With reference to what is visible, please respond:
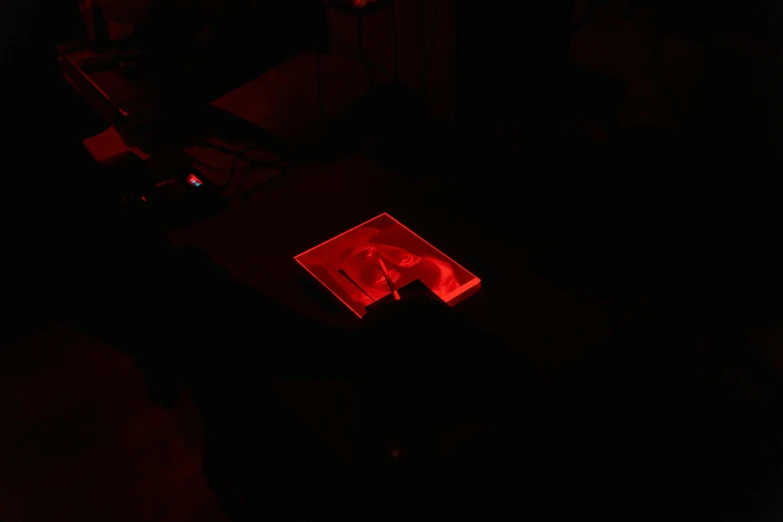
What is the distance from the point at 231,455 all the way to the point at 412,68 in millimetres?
961

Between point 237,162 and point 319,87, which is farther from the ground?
point 319,87

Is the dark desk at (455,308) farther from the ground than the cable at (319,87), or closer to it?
closer to it

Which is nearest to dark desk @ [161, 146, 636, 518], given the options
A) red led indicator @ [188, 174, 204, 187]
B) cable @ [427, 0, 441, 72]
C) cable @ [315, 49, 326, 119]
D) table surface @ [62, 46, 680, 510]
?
table surface @ [62, 46, 680, 510]

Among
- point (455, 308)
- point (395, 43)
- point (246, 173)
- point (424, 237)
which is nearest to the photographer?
point (455, 308)

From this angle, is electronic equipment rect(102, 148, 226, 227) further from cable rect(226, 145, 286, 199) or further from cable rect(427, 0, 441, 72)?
cable rect(427, 0, 441, 72)

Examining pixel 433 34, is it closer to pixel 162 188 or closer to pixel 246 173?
pixel 246 173

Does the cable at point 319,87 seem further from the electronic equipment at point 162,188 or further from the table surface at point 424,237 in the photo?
the electronic equipment at point 162,188

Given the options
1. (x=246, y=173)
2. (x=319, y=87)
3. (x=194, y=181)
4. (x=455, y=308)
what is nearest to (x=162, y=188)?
(x=194, y=181)

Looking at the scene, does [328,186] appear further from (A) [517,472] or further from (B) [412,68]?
(A) [517,472]

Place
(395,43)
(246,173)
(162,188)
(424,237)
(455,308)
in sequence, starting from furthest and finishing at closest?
1. (395,43)
2. (246,173)
3. (162,188)
4. (424,237)
5. (455,308)

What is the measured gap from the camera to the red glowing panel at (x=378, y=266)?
2.59 ft

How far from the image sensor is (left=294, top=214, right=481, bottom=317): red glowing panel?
789 millimetres

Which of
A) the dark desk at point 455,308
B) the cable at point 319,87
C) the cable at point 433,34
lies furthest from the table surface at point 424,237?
the cable at point 433,34

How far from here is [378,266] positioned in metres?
0.84
